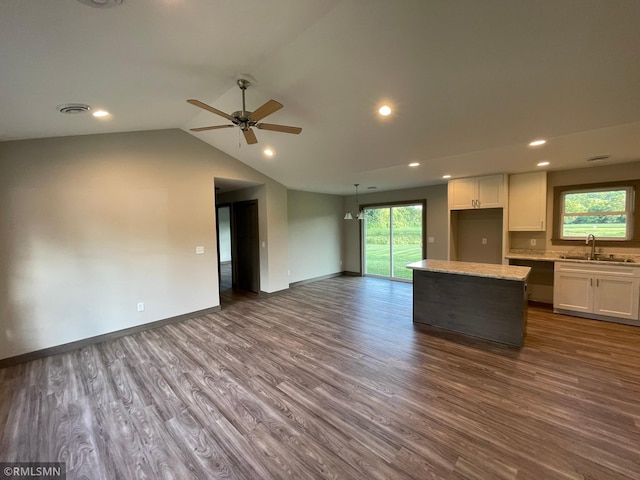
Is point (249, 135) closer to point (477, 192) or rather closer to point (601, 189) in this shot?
point (477, 192)

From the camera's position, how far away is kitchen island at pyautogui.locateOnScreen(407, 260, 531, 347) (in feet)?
10.7

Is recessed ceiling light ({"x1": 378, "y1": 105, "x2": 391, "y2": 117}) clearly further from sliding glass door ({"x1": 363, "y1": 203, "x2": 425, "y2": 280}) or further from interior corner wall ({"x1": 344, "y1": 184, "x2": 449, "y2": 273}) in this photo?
sliding glass door ({"x1": 363, "y1": 203, "x2": 425, "y2": 280})

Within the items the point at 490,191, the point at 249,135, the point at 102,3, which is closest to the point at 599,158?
the point at 490,191

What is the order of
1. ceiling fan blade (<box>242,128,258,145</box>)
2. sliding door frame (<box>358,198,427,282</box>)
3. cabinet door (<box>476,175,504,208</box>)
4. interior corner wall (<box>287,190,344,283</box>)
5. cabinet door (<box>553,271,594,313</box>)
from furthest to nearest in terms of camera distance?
interior corner wall (<box>287,190,344,283</box>) < sliding door frame (<box>358,198,427,282</box>) < cabinet door (<box>476,175,504,208</box>) < cabinet door (<box>553,271,594,313</box>) < ceiling fan blade (<box>242,128,258,145</box>)

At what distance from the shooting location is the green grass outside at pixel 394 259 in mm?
6930

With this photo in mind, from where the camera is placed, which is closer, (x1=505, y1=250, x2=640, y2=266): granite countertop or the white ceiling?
the white ceiling

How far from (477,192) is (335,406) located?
4.58 meters

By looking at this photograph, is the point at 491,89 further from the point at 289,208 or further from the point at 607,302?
the point at 289,208

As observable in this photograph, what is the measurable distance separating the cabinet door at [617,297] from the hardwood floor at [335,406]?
10.5 inches

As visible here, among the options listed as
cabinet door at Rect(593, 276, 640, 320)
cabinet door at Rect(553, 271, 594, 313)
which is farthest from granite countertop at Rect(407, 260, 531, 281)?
cabinet door at Rect(593, 276, 640, 320)

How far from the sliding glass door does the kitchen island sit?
8.35 ft

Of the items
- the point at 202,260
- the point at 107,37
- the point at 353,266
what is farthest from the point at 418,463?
the point at 353,266

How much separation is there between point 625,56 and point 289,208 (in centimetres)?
553

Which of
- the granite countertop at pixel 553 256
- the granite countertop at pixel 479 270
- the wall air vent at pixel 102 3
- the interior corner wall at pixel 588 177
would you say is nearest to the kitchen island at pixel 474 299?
the granite countertop at pixel 479 270
